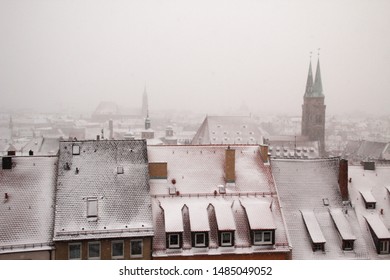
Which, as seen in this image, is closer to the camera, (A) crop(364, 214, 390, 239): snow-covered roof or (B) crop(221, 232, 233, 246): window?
(B) crop(221, 232, 233, 246): window

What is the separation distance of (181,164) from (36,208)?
11.1 ft

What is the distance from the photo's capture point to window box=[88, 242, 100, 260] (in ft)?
29.2

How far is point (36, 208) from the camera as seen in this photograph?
927 centimetres

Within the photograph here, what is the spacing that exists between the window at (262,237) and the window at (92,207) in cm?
334

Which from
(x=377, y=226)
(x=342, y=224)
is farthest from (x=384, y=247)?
(x=342, y=224)

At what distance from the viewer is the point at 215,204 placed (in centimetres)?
983

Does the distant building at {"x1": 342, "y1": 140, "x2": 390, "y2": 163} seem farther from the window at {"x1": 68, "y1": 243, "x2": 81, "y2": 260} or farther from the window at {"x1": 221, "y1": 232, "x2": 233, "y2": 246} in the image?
the window at {"x1": 68, "y1": 243, "x2": 81, "y2": 260}

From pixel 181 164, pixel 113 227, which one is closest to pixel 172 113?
pixel 181 164

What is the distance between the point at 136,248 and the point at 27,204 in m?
2.45

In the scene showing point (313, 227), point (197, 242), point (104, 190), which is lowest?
point (197, 242)

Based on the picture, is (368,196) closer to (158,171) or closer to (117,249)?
(158,171)

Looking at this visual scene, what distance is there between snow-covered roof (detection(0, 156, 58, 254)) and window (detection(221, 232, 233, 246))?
346cm

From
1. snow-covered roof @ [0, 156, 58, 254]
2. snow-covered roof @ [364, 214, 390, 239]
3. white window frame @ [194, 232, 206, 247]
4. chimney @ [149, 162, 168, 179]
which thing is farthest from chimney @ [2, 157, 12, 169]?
snow-covered roof @ [364, 214, 390, 239]
